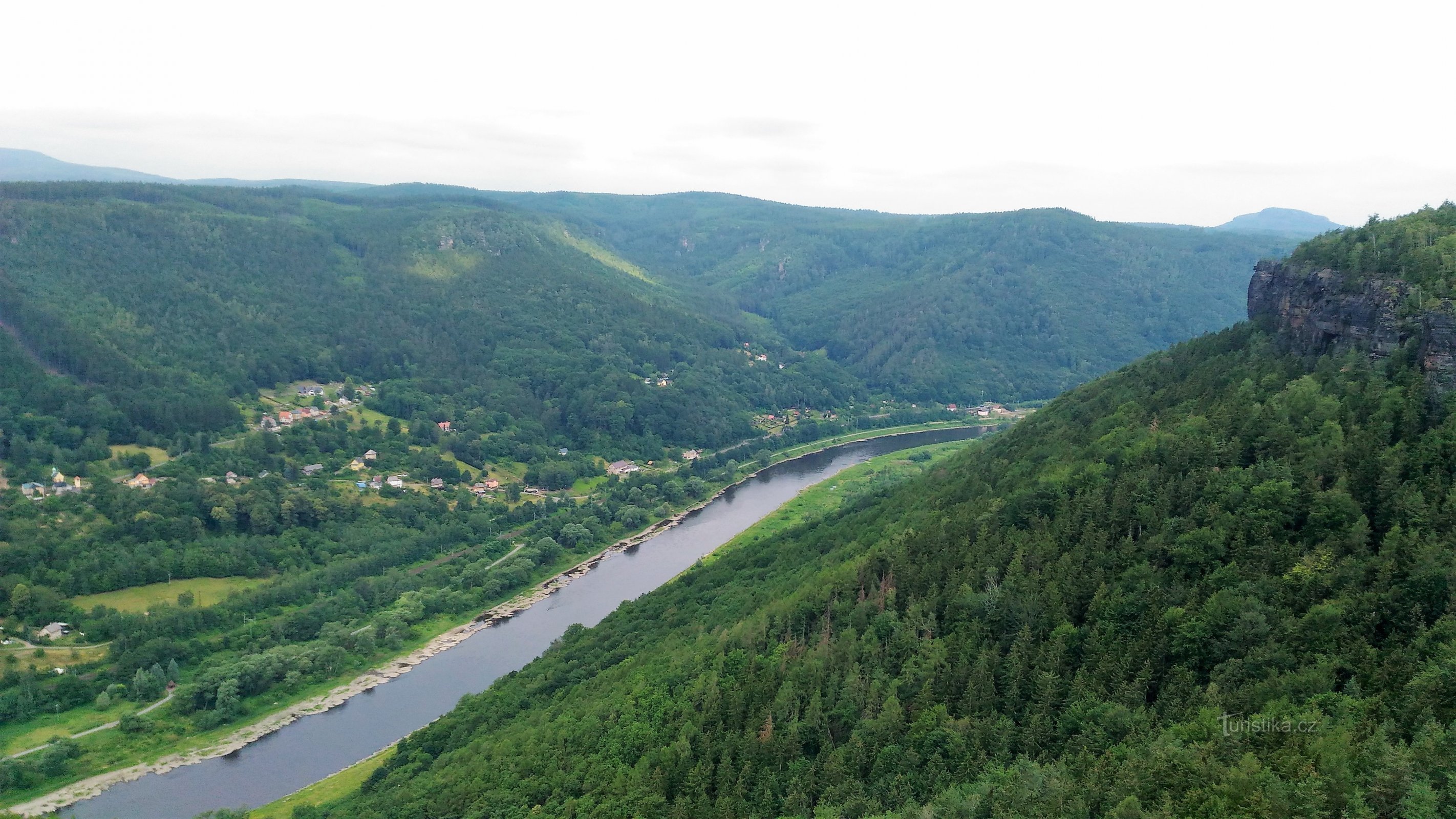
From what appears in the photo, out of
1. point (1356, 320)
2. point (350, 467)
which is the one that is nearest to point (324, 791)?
point (350, 467)

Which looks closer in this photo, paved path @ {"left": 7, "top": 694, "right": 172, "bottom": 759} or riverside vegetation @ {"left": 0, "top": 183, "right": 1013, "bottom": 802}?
paved path @ {"left": 7, "top": 694, "right": 172, "bottom": 759}

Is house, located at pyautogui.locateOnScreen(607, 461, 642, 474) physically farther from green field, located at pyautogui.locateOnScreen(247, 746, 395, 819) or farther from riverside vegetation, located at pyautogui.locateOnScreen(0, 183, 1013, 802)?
green field, located at pyautogui.locateOnScreen(247, 746, 395, 819)

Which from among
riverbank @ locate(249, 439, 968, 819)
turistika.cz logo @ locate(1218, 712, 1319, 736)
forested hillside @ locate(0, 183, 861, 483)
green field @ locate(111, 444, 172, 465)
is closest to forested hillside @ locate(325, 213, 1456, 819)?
turistika.cz logo @ locate(1218, 712, 1319, 736)

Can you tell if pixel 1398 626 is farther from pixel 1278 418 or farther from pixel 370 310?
pixel 370 310

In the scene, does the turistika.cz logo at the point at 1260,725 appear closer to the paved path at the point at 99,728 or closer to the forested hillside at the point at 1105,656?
the forested hillside at the point at 1105,656

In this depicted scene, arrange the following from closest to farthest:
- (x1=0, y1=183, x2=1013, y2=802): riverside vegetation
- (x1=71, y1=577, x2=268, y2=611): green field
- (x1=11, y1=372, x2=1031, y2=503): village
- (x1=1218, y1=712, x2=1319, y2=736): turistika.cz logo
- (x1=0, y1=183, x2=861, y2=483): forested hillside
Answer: (x1=1218, y1=712, x2=1319, y2=736): turistika.cz logo
(x1=0, y1=183, x2=1013, y2=802): riverside vegetation
(x1=71, y1=577, x2=268, y2=611): green field
(x1=11, y1=372, x2=1031, y2=503): village
(x1=0, y1=183, x2=861, y2=483): forested hillside
